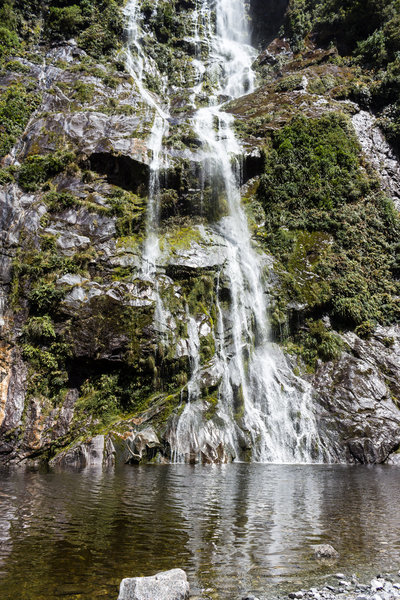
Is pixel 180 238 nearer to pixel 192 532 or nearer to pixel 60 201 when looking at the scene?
pixel 60 201

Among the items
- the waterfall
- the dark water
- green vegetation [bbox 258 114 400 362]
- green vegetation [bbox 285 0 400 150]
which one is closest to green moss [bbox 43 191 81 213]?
the waterfall

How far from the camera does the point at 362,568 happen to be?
188 inches

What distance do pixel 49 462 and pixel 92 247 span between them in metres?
10.6

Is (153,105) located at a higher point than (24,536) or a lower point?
higher

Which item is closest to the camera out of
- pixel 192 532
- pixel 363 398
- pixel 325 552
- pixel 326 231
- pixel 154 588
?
pixel 154 588

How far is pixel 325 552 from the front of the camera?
514 centimetres

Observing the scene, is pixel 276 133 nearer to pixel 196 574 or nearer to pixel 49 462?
pixel 49 462

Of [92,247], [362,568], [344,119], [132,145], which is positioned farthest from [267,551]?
[344,119]

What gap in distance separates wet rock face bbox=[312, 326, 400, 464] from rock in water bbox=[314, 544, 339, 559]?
12.2m

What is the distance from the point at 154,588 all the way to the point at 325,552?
2.58 meters

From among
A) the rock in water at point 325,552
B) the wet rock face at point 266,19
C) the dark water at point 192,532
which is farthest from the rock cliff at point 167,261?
the wet rock face at point 266,19

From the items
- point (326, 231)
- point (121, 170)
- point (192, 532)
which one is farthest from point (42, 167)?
point (192, 532)

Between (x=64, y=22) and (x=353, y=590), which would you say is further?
(x=64, y=22)

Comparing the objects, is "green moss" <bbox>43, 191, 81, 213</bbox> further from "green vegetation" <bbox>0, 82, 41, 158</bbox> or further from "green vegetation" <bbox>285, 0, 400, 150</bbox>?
"green vegetation" <bbox>285, 0, 400, 150</bbox>
